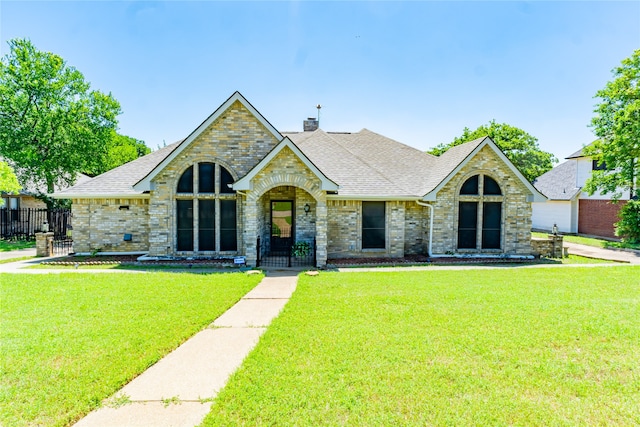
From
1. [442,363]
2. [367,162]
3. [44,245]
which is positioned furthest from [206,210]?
[442,363]

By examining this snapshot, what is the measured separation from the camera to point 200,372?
512cm

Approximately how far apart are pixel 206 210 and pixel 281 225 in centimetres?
353

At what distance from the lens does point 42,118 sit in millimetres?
23828

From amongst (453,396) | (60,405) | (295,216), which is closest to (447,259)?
(295,216)

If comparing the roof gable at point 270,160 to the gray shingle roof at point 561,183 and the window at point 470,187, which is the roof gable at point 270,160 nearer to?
the window at point 470,187

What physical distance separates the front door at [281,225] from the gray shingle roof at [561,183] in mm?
25031

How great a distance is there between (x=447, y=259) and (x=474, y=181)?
385cm

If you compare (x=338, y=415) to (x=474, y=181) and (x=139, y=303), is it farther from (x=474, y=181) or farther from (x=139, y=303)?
(x=474, y=181)

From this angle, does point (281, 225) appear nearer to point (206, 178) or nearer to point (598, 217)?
point (206, 178)

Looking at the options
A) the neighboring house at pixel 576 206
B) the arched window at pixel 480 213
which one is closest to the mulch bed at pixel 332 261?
the arched window at pixel 480 213

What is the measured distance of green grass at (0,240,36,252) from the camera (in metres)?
18.5

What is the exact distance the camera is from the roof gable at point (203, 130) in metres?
13.8

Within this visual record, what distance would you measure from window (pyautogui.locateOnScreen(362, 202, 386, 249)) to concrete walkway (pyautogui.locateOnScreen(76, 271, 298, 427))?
8.21m

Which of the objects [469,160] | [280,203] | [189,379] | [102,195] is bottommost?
[189,379]
